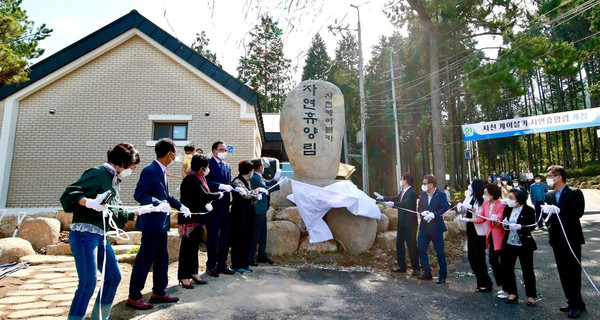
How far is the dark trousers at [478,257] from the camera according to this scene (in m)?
5.17

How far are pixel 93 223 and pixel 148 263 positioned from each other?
0.85 m

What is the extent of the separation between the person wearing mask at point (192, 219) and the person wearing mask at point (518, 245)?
3962 mm

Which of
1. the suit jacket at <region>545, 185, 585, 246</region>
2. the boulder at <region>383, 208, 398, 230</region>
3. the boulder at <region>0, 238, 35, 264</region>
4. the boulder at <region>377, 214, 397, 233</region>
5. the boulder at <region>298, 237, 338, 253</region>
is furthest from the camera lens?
the boulder at <region>383, 208, 398, 230</region>

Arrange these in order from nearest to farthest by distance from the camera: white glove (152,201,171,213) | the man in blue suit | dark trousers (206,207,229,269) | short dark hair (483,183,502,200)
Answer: white glove (152,201,171,213) < dark trousers (206,207,229,269) < short dark hair (483,183,502,200) < the man in blue suit

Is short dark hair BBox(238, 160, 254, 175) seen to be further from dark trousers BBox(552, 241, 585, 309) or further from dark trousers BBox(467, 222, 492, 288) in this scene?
dark trousers BBox(552, 241, 585, 309)

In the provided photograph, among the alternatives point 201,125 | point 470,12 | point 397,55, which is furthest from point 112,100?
point 397,55

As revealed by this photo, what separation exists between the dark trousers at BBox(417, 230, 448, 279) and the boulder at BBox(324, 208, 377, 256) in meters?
1.21

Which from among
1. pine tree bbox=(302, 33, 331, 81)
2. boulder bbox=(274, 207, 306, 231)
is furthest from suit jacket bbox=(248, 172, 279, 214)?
pine tree bbox=(302, 33, 331, 81)

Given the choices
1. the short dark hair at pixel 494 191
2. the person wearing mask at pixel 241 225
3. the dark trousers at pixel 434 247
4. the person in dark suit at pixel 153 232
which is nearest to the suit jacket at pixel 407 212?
the dark trousers at pixel 434 247

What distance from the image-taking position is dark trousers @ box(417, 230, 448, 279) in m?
5.61

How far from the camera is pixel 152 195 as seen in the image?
366 centimetres

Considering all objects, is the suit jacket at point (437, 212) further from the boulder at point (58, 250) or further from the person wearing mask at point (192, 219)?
the boulder at point (58, 250)

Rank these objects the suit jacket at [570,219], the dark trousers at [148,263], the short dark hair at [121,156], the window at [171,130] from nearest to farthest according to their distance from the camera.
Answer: the short dark hair at [121,156] < the dark trousers at [148,263] < the suit jacket at [570,219] < the window at [171,130]

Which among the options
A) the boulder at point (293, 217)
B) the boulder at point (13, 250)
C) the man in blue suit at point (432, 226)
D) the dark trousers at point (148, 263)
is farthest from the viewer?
the boulder at point (293, 217)
